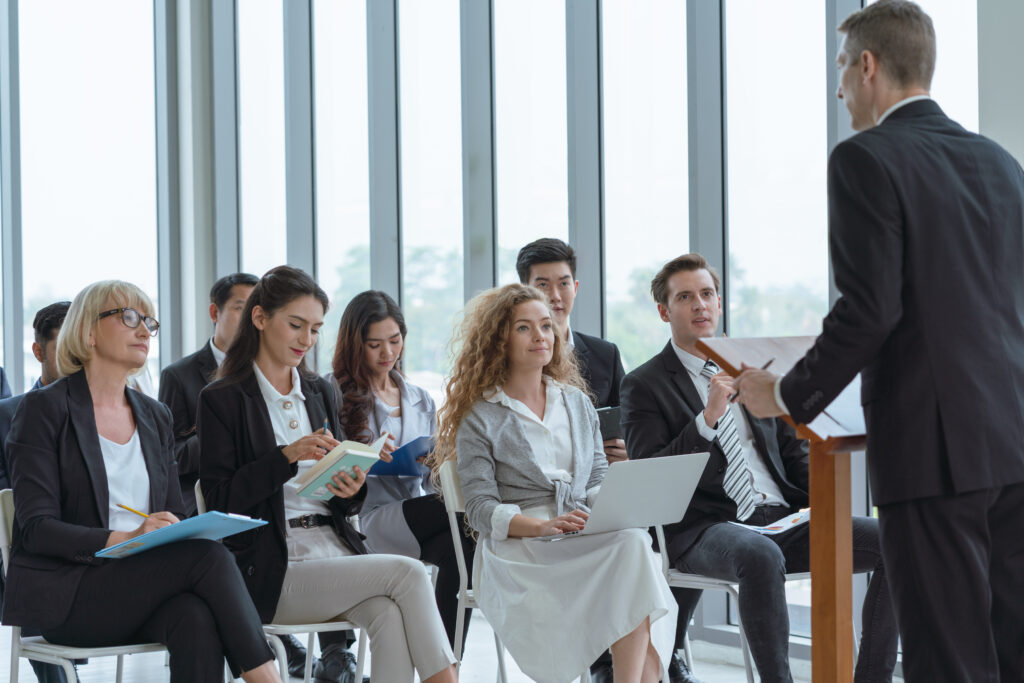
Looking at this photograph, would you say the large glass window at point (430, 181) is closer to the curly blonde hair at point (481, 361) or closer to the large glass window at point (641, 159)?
the large glass window at point (641, 159)

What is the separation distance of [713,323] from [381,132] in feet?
9.66

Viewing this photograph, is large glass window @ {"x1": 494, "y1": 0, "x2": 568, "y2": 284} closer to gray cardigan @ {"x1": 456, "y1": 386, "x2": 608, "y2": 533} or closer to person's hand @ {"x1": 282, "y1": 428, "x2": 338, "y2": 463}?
gray cardigan @ {"x1": 456, "y1": 386, "x2": 608, "y2": 533}

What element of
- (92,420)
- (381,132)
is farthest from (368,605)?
(381,132)

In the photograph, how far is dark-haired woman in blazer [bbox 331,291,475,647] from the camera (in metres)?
4.02

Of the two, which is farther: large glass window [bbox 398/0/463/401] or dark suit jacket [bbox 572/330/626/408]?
large glass window [bbox 398/0/463/401]

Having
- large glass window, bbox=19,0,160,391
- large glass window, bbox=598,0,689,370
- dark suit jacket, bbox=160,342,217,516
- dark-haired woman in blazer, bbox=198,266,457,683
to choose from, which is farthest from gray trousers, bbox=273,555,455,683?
large glass window, bbox=19,0,160,391

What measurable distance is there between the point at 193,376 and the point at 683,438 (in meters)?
2.22

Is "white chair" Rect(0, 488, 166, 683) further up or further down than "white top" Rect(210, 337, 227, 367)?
further down

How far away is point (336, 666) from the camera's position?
4.05 m

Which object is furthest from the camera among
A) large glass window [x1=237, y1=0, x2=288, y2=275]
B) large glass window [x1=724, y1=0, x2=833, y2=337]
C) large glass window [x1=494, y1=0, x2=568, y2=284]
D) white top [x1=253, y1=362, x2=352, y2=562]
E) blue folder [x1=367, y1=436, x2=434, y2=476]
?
large glass window [x1=237, y1=0, x2=288, y2=275]

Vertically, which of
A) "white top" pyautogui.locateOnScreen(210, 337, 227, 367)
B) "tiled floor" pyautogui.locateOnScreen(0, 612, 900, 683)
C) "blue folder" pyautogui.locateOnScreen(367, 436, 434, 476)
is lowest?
"tiled floor" pyautogui.locateOnScreen(0, 612, 900, 683)

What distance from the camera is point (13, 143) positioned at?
24.8 feet

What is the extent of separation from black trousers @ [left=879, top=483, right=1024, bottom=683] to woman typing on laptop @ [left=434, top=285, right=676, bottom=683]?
3.68 feet

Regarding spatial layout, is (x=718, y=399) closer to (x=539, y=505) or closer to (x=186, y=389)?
(x=539, y=505)
